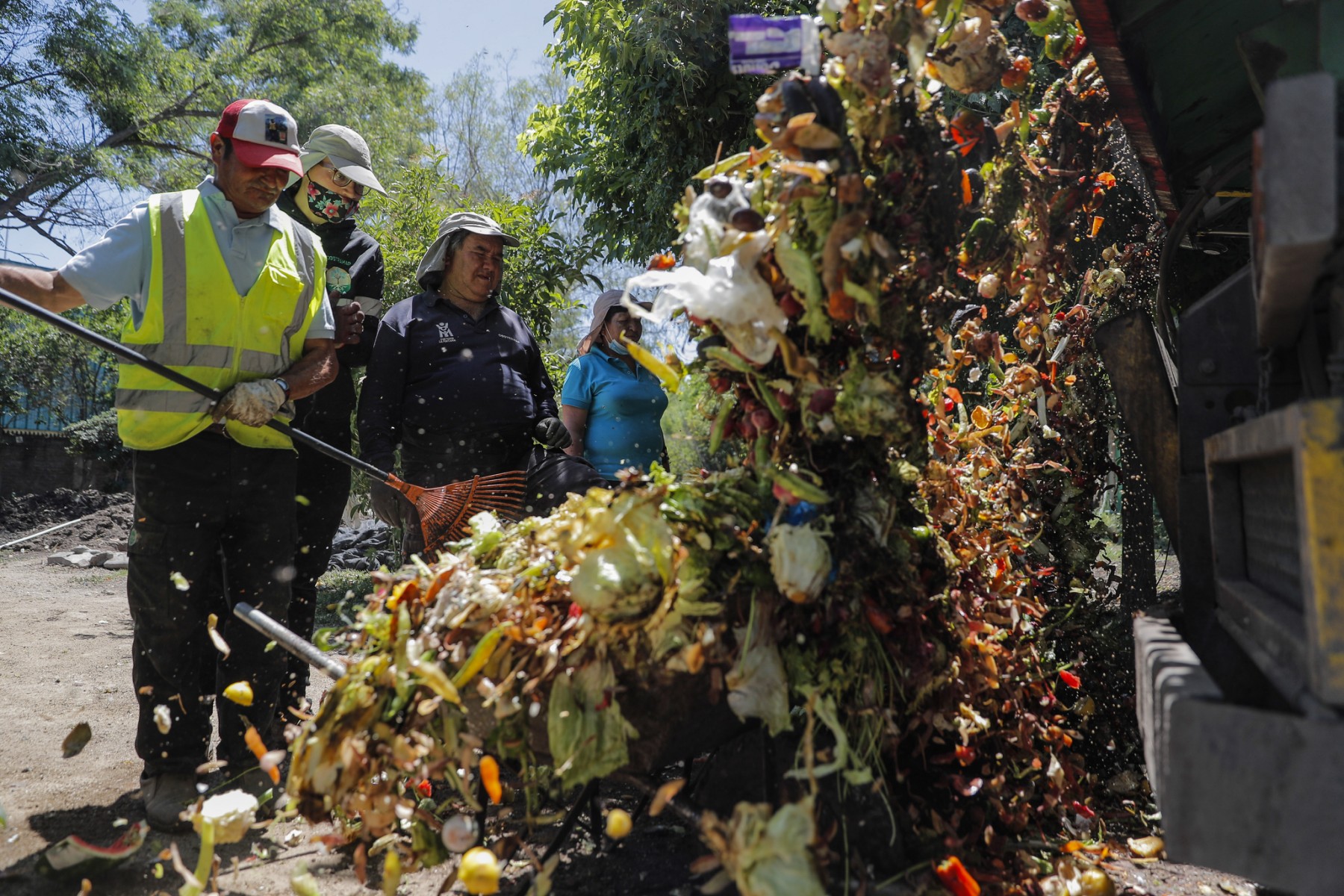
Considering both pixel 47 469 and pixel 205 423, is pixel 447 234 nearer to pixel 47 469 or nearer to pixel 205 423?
pixel 205 423

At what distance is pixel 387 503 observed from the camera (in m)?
3.83

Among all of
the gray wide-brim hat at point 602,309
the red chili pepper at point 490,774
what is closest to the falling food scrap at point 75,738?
the red chili pepper at point 490,774

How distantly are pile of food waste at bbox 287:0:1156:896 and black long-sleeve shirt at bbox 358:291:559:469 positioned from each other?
5.38 feet

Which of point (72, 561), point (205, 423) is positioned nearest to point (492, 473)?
point (205, 423)

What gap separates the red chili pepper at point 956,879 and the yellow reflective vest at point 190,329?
2520 millimetres

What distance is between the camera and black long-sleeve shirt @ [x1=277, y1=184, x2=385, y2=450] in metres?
3.92

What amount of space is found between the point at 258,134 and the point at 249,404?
0.92 meters

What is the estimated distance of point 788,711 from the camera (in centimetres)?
180

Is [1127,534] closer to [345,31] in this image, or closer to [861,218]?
[861,218]

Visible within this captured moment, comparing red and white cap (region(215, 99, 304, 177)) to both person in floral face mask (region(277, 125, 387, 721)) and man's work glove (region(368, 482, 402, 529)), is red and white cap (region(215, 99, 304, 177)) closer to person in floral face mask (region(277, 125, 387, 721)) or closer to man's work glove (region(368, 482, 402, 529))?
person in floral face mask (region(277, 125, 387, 721))

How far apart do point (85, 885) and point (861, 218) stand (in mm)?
2275

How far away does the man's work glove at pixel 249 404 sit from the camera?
3021 millimetres

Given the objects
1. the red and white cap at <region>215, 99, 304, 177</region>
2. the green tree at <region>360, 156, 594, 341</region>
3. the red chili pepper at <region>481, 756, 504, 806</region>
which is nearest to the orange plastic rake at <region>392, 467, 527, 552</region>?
the red and white cap at <region>215, 99, 304, 177</region>

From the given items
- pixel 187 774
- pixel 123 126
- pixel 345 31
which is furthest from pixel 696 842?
pixel 345 31
